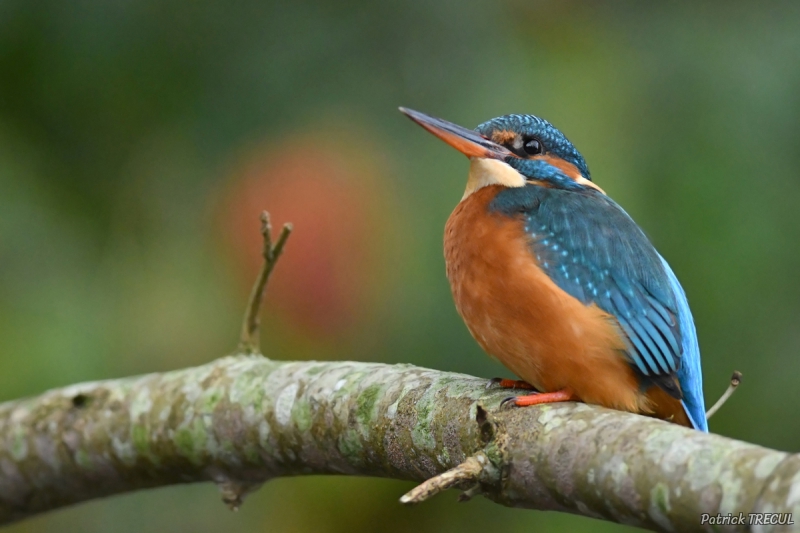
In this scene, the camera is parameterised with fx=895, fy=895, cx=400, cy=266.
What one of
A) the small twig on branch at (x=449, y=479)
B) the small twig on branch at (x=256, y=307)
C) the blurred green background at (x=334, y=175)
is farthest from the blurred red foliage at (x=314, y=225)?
the small twig on branch at (x=449, y=479)

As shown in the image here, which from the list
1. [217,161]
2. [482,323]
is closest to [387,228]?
[217,161]

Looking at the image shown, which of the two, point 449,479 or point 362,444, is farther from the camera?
point 362,444

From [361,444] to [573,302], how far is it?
0.59m

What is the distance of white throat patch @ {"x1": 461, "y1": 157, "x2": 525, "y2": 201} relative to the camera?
97.9 inches

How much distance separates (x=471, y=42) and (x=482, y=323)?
1325mm

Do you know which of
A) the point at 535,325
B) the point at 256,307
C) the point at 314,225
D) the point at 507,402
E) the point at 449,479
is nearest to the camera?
the point at 449,479

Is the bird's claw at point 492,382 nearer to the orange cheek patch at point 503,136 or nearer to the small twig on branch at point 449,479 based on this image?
the small twig on branch at point 449,479

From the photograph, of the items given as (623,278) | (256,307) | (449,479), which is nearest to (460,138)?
(623,278)

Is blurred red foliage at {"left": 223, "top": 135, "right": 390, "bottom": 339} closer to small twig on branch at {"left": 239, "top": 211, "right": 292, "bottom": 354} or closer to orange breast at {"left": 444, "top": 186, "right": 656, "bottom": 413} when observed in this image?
small twig on branch at {"left": 239, "top": 211, "right": 292, "bottom": 354}

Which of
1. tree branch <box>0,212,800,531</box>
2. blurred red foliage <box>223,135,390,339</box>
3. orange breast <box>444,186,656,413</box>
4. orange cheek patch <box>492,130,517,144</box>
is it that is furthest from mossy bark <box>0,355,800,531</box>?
orange cheek patch <box>492,130,517,144</box>

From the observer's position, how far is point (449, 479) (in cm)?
143

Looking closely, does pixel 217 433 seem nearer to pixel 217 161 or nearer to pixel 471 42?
pixel 217 161

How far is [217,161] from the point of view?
3070mm

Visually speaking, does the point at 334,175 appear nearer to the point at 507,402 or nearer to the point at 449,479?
the point at 507,402
